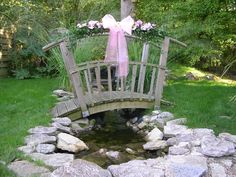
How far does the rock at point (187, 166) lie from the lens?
126 inches

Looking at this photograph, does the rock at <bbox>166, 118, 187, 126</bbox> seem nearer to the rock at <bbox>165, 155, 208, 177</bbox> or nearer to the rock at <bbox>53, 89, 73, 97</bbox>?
the rock at <bbox>165, 155, 208, 177</bbox>

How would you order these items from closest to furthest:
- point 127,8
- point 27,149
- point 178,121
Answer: point 27,149, point 178,121, point 127,8

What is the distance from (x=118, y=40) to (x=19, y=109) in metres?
1.78

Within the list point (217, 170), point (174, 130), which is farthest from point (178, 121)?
point (217, 170)

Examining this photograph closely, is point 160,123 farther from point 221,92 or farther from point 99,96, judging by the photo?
point 221,92

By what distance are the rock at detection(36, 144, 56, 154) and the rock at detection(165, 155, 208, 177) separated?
1.23m

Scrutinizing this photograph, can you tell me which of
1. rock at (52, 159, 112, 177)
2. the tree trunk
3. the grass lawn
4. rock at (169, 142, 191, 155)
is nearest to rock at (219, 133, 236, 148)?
the grass lawn

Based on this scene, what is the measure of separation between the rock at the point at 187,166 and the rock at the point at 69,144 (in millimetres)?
1100

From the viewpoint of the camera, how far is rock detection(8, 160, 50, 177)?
10.5 feet

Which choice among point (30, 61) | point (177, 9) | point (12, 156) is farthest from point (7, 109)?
point (30, 61)

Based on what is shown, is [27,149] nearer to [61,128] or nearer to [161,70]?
[61,128]

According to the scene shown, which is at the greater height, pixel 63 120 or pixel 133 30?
pixel 133 30

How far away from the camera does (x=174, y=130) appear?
15.2 feet

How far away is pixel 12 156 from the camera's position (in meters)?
3.58
